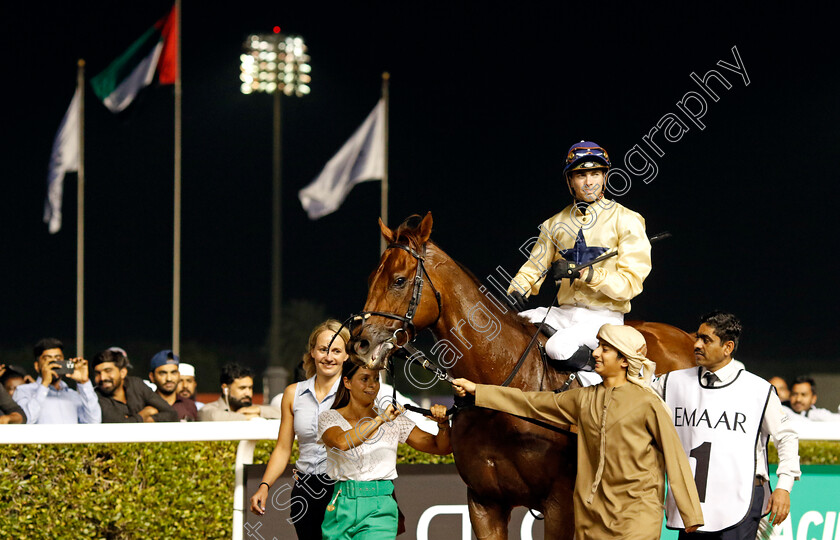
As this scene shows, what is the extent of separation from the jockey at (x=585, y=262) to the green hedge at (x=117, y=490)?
70.9 inches

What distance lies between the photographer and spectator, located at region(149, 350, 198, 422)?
5.86m

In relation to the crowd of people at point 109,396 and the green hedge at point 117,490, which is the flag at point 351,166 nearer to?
the crowd of people at point 109,396

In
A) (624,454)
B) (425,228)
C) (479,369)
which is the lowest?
(624,454)

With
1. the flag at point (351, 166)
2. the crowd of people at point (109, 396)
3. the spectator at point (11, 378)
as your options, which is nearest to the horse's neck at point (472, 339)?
the crowd of people at point (109, 396)

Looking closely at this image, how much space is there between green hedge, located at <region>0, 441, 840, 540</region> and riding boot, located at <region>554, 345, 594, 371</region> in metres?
1.83

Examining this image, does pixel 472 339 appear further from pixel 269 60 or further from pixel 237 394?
pixel 269 60

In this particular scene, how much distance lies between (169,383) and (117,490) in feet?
5.39

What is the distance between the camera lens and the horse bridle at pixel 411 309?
310cm

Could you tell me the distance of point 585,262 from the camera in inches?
140

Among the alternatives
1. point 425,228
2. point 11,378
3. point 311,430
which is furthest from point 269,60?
point 425,228

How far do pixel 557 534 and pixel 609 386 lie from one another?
1.94 feet

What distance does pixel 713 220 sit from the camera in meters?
19.4

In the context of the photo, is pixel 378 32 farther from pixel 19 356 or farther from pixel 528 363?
pixel 528 363

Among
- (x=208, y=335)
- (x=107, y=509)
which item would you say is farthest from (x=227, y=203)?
(x=107, y=509)
